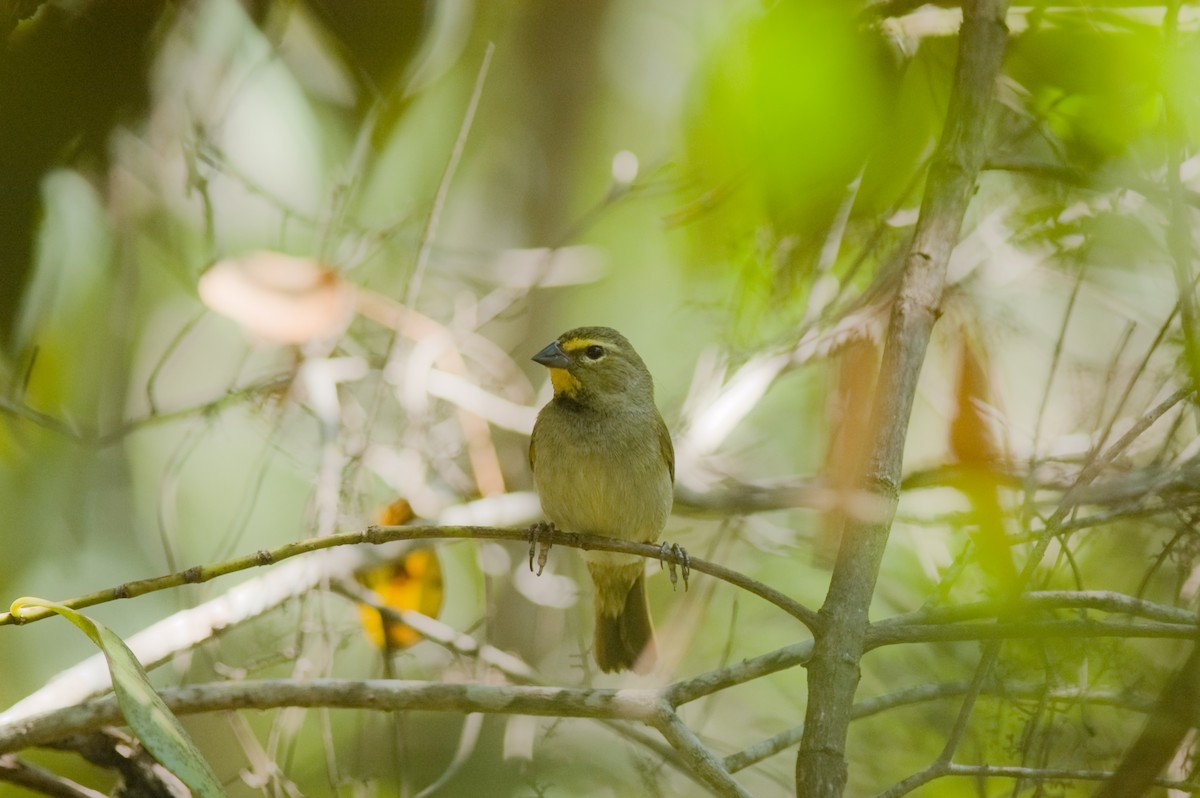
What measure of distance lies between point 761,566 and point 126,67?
3558 millimetres

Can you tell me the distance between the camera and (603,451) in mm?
3898

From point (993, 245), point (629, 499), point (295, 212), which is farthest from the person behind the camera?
point (295, 212)

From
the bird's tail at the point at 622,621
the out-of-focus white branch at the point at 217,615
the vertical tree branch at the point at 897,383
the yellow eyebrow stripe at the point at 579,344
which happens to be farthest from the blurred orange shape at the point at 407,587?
the vertical tree branch at the point at 897,383

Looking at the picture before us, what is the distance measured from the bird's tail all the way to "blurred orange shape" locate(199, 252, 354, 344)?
4.98 feet

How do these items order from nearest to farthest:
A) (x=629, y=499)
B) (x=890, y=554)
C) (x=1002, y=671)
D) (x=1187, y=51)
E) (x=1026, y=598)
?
(x=1026, y=598) → (x=1187, y=51) → (x=1002, y=671) → (x=629, y=499) → (x=890, y=554)

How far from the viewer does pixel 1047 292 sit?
14.5ft

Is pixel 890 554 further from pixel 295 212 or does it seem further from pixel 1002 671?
pixel 295 212

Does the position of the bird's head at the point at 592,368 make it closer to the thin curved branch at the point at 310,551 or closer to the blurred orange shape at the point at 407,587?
the blurred orange shape at the point at 407,587

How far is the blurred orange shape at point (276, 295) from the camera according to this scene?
4.20 metres

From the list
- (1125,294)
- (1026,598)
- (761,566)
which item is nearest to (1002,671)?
(1026,598)

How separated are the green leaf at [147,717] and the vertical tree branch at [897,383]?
1.16m

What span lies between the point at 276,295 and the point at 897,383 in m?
2.65

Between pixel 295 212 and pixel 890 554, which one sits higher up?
pixel 295 212

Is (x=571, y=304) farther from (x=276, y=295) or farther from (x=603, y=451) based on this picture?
(x=603, y=451)
